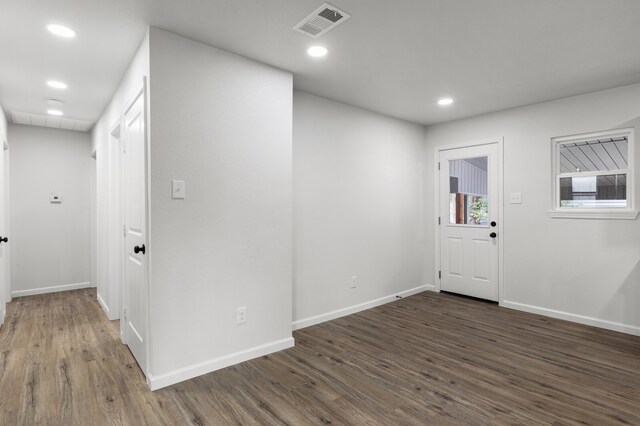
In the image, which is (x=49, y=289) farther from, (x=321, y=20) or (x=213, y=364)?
(x=321, y=20)

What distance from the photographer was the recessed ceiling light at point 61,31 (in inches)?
90.7

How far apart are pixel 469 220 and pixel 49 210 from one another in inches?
238

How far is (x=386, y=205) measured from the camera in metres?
4.55

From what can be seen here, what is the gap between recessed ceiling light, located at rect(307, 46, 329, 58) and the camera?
2656 millimetres

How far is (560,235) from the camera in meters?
3.89

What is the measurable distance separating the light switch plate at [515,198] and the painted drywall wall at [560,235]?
0.05 m

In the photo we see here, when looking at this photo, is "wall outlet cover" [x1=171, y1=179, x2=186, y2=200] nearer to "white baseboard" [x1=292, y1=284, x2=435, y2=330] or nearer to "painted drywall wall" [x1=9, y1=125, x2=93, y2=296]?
"white baseboard" [x1=292, y1=284, x2=435, y2=330]

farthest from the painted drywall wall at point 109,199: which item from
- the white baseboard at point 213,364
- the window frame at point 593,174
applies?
the window frame at point 593,174

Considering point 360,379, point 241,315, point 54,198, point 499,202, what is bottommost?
point 360,379

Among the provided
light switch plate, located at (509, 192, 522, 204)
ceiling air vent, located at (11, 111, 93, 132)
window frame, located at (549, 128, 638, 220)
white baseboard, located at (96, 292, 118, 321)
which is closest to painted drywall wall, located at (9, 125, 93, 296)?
ceiling air vent, located at (11, 111, 93, 132)

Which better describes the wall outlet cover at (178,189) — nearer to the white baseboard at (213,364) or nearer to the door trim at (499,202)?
the white baseboard at (213,364)

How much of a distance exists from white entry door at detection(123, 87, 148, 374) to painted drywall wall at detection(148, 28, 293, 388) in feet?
0.60

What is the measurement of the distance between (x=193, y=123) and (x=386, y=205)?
275 centimetres

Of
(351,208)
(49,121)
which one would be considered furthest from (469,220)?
(49,121)
